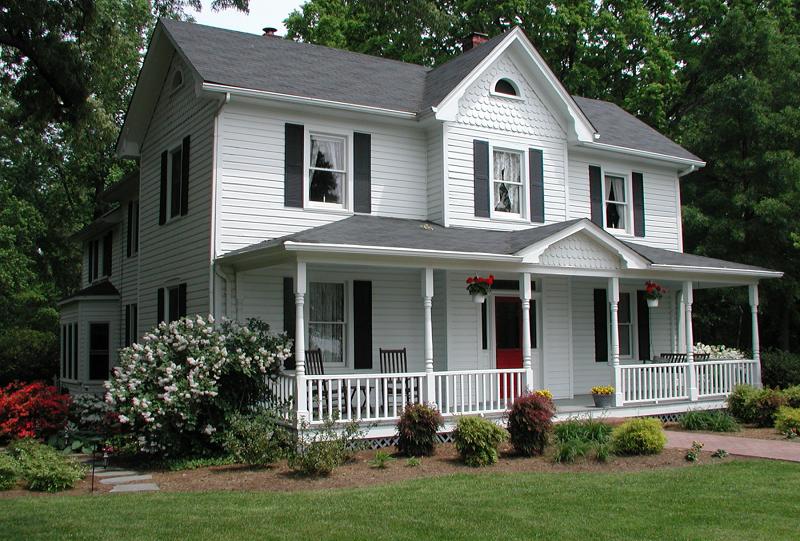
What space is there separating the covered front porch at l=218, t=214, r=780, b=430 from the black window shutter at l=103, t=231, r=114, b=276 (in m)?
11.0

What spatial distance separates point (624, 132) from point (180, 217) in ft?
37.0

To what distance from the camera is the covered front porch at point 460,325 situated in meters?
13.3

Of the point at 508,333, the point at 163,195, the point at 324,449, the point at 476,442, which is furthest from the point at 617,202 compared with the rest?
the point at 324,449

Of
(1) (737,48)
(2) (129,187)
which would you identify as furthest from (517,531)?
(1) (737,48)

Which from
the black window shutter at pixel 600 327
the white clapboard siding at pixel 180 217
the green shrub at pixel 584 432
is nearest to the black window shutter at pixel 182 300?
the white clapboard siding at pixel 180 217

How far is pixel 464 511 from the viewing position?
28.6 ft

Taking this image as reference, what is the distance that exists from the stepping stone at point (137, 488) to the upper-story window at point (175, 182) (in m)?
6.92

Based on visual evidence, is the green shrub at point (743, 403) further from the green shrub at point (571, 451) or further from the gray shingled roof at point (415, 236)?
the green shrub at point (571, 451)

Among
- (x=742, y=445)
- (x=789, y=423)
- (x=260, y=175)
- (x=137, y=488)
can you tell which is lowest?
(x=137, y=488)

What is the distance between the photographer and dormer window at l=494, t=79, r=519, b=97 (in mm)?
17578

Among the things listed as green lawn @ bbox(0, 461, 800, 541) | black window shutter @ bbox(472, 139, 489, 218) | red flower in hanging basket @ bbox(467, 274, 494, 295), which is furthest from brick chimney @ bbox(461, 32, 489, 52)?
green lawn @ bbox(0, 461, 800, 541)

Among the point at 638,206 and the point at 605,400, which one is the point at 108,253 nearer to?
the point at 638,206

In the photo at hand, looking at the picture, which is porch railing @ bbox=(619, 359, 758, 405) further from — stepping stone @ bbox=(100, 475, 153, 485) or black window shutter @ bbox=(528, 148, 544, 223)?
stepping stone @ bbox=(100, 475, 153, 485)

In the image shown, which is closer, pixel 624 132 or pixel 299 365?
pixel 299 365
